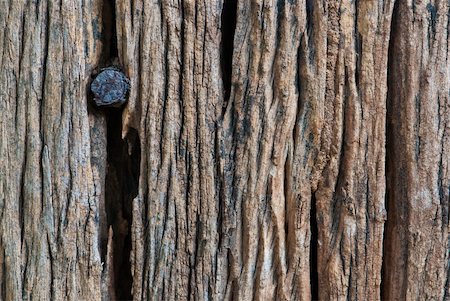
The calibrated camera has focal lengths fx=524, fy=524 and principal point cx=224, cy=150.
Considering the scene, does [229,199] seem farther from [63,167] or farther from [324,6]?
[324,6]

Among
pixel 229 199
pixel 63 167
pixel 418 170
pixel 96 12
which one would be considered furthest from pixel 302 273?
pixel 96 12

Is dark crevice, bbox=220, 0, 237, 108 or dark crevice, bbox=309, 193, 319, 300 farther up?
dark crevice, bbox=220, 0, 237, 108

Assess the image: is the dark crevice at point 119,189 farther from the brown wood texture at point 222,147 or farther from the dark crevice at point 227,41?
the dark crevice at point 227,41

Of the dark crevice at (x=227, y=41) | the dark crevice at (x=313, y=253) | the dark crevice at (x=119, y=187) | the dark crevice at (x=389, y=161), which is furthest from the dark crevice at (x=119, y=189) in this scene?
the dark crevice at (x=389, y=161)

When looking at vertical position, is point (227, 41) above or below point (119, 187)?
above

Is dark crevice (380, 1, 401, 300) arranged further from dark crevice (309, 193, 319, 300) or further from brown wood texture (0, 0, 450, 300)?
dark crevice (309, 193, 319, 300)

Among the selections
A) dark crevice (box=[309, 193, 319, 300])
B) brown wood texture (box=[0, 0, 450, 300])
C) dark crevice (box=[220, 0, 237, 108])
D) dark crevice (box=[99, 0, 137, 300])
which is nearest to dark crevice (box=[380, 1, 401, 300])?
brown wood texture (box=[0, 0, 450, 300])

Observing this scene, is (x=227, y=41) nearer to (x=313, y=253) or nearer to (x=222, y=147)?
(x=222, y=147)

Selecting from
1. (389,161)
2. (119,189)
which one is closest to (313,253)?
(389,161)
